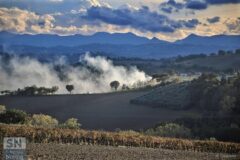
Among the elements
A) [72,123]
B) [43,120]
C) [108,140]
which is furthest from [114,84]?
[108,140]

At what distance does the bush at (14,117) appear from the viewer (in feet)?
78.1

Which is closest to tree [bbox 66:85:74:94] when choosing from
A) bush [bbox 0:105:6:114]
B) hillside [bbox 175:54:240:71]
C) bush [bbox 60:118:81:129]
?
bush [bbox 60:118:81:129]

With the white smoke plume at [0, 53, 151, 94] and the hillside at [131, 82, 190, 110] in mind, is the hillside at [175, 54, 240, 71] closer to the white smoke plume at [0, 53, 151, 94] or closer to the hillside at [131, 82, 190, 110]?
the white smoke plume at [0, 53, 151, 94]

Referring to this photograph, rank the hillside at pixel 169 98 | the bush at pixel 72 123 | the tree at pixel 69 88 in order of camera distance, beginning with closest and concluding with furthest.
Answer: the bush at pixel 72 123 → the tree at pixel 69 88 → the hillside at pixel 169 98

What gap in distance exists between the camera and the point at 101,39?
3409 cm

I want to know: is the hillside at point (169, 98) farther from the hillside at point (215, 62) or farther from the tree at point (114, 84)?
the hillside at point (215, 62)

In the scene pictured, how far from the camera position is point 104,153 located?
1658 cm

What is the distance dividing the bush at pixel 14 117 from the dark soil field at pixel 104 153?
6439 millimetres

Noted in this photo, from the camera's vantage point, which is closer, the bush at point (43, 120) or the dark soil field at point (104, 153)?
the dark soil field at point (104, 153)

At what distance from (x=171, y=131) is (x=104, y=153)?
29.4 ft

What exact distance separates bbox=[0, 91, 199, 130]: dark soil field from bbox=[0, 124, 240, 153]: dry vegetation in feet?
21.1

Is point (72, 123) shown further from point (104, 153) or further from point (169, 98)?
point (104, 153)

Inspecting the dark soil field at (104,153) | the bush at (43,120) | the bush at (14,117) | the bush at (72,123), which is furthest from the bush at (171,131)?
the dark soil field at (104,153)

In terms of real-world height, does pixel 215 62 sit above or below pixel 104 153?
above
